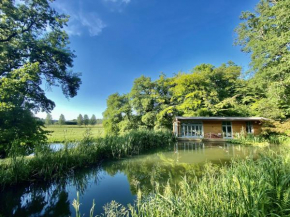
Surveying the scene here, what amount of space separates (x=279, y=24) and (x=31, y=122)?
17464mm

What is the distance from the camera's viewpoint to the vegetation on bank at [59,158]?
4.19 metres

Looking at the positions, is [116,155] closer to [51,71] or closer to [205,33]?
[51,71]

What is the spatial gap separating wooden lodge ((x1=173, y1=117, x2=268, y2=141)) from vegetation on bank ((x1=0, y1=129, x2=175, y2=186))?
10222mm

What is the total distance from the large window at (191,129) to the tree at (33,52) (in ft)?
42.1

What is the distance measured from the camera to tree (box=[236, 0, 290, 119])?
35.6ft

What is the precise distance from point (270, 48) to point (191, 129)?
10.6 m

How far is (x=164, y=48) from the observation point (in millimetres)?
16969

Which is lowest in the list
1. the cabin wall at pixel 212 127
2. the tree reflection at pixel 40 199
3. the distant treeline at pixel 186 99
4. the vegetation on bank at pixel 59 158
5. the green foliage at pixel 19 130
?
the tree reflection at pixel 40 199

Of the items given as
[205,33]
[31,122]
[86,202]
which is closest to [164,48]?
[205,33]

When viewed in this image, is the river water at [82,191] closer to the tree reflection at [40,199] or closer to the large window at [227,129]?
the tree reflection at [40,199]

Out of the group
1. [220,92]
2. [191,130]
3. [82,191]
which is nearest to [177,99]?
[191,130]

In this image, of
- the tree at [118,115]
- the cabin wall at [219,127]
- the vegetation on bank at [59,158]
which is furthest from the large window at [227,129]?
the vegetation on bank at [59,158]

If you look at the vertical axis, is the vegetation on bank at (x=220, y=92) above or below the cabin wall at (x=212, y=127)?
above

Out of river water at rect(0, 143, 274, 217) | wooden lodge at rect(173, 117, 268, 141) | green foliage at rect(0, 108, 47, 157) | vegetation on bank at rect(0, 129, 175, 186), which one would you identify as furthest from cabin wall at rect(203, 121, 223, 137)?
green foliage at rect(0, 108, 47, 157)
